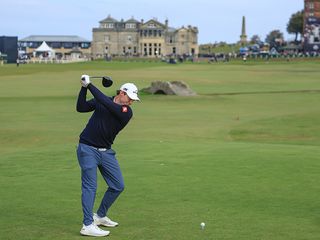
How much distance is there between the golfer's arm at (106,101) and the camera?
9562mm

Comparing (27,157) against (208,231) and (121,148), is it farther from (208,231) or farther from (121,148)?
(208,231)

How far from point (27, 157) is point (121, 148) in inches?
114

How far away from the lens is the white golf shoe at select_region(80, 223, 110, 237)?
383 inches

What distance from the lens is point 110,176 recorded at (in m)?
10.2

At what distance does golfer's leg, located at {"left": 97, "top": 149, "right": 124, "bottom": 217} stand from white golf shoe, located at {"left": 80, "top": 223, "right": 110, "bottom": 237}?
22.5 inches

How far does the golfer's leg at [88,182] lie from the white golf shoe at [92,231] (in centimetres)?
6

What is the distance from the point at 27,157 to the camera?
18297 millimetres

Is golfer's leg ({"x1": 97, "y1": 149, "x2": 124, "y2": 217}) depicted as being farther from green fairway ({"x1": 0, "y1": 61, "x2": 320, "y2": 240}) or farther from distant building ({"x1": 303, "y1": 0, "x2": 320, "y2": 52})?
distant building ({"x1": 303, "y1": 0, "x2": 320, "y2": 52})

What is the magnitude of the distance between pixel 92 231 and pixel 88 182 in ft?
2.13

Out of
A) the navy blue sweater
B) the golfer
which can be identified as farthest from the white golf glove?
the navy blue sweater

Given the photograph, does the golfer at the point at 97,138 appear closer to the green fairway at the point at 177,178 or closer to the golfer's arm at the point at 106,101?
the golfer's arm at the point at 106,101

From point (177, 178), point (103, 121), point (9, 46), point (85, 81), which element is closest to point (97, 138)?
point (103, 121)

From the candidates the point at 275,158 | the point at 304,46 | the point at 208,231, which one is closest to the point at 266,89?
the point at 275,158

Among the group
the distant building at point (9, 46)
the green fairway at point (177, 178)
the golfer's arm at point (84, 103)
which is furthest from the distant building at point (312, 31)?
the golfer's arm at point (84, 103)
